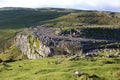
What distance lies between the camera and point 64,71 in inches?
1687

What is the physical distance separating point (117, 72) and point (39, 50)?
1591 inches

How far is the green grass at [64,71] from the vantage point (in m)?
39.6

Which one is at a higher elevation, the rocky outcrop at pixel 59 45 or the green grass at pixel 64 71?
the green grass at pixel 64 71

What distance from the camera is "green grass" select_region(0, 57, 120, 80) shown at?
1558 inches

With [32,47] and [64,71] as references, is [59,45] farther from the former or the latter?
[64,71]

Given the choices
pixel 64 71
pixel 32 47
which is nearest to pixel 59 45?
pixel 32 47

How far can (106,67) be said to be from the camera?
43062mm

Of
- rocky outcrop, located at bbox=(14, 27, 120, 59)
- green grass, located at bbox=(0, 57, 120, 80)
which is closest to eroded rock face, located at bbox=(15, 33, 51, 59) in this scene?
rocky outcrop, located at bbox=(14, 27, 120, 59)

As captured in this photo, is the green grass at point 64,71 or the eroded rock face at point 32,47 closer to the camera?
the green grass at point 64,71

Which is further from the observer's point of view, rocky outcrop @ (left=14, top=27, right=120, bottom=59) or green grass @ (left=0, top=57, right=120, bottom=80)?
rocky outcrop @ (left=14, top=27, right=120, bottom=59)

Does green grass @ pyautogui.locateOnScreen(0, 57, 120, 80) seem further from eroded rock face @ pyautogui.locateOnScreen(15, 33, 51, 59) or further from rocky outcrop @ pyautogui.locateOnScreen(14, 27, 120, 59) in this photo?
eroded rock face @ pyautogui.locateOnScreen(15, 33, 51, 59)

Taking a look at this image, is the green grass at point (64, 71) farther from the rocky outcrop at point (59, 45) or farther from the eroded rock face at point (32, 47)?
the eroded rock face at point (32, 47)

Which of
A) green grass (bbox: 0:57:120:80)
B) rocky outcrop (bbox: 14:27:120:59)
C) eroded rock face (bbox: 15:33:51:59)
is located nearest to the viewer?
green grass (bbox: 0:57:120:80)

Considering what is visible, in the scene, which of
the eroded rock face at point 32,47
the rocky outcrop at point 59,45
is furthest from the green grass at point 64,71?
the eroded rock face at point 32,47
